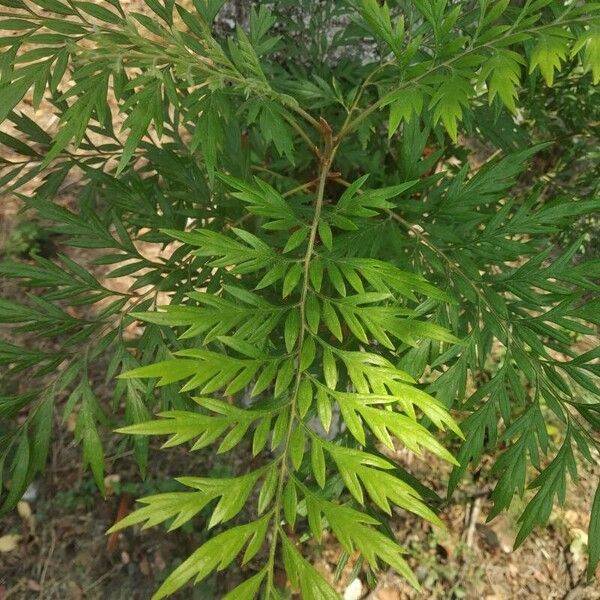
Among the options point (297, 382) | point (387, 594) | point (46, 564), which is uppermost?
point (297, 382)

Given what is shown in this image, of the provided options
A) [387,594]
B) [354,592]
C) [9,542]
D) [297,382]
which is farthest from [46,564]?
[297,382]

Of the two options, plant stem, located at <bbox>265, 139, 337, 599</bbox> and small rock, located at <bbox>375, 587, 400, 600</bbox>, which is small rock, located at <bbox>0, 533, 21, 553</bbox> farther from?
plant stem, located at <bbox>265, 139, 337, 599</bbox>

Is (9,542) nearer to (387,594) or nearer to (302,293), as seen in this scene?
(387,594)

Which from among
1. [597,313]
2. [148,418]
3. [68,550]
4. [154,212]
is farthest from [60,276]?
[68,550]

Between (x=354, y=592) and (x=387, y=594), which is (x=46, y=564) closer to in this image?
(x=354, y=592)

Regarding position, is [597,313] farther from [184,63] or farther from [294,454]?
[184,63]

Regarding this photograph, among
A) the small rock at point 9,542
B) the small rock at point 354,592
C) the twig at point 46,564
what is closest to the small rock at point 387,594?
the small rock at point 354,592

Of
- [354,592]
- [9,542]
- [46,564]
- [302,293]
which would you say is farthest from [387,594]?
[302,293]

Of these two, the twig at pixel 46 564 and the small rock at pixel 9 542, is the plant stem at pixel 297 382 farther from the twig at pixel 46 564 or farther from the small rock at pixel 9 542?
the small rock at pixel 9 542

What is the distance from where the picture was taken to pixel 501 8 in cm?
109


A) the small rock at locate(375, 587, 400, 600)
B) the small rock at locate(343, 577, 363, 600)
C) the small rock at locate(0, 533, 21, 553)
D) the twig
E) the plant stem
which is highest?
the plant stem

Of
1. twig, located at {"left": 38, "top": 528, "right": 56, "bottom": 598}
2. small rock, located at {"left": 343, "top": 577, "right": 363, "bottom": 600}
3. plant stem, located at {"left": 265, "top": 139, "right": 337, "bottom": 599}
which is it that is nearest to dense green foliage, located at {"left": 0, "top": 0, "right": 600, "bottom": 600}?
plant stem, located at {"left": 265, "top": 139, "right": 337, "bottom": 599}

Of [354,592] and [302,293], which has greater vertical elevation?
[302,293]

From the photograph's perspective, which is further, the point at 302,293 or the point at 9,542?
the point at 9,542
